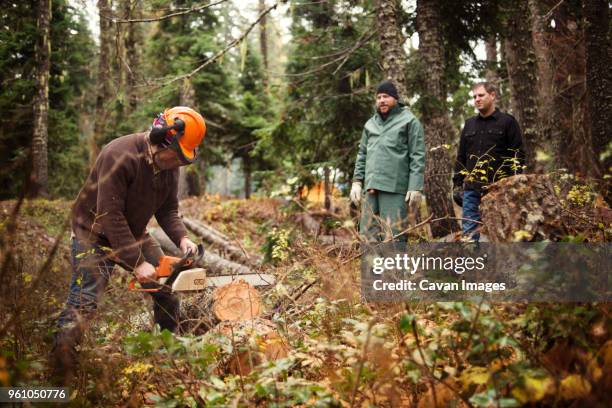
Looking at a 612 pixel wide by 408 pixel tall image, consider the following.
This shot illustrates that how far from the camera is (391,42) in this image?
24.8 feet

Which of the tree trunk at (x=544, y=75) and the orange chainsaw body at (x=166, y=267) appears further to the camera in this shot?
the tree trunk at (x=544, y=75)

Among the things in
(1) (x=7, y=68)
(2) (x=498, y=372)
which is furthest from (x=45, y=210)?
(2) (x=498, y=372)

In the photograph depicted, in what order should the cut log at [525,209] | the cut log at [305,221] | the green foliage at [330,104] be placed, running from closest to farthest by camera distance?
the cut log at [525,209] → the green foliage at [330,104] → the cut log at [305,221]

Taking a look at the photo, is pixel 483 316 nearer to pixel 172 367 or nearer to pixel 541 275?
pixel 541 275

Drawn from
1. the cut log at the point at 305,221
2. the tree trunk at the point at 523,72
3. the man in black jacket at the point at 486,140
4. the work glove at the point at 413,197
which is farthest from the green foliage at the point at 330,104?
the work glove at the point at 413,197

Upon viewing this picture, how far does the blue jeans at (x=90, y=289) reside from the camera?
3.66 metres

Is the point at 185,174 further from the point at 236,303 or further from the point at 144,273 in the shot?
the point at 144,273

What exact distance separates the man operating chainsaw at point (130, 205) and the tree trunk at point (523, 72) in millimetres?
7040

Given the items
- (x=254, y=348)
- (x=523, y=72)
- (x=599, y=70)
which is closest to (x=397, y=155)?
(x=599, y=70)

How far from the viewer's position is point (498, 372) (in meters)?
2.37

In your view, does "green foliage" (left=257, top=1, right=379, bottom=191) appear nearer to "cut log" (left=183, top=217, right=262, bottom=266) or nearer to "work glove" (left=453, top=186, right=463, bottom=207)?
"cut log" (left=183, top=217, right=262, bottom=266)

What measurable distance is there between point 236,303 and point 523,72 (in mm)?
7695

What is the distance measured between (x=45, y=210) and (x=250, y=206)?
5.65 metres

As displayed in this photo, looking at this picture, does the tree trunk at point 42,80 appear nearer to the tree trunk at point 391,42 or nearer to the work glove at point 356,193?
the tree trunk at point 391,42
